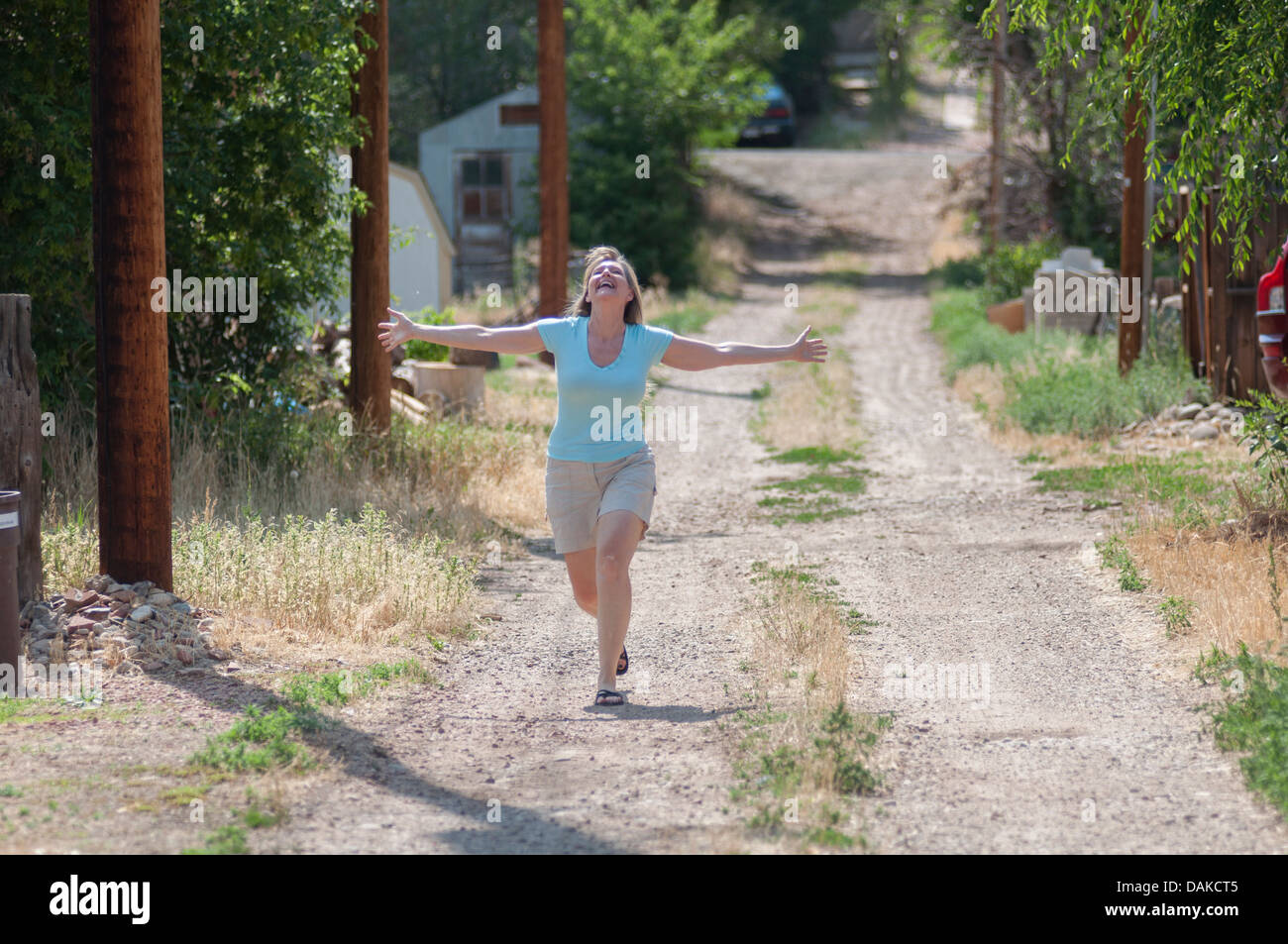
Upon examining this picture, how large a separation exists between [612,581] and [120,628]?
2516 mm

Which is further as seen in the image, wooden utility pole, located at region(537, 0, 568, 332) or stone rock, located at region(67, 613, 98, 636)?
wooden utility pole, located at region(537, 0, 568, 332)

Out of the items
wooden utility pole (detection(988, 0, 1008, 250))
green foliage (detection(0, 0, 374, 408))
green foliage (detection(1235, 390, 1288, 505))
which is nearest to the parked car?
wooden utility pole (detection(988, 0, 1008, 250))

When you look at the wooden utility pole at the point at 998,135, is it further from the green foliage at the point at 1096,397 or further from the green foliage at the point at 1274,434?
the green foliage at the point at 1274,434

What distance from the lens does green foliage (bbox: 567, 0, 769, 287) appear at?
3127 centimetres

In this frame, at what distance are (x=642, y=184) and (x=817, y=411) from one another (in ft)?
53.6

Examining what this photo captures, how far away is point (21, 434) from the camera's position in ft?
22.4

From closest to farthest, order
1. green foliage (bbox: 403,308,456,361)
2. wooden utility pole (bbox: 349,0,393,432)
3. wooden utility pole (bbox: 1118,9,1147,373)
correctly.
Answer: wooden utility pole (bbox: 349,0,393,432)
wooden utility pole (bbox: 1118,9,1147,373)
green foliage (bbox: 403,308,456,361)

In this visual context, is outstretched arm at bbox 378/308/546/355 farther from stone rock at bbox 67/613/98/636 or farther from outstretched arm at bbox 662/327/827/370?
stone rock at bbox 67/613/98/636

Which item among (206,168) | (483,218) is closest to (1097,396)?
(206,168)

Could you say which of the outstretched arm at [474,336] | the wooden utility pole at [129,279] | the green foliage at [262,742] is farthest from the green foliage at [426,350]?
the green foliage at [262,742]

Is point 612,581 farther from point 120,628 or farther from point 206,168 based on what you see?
point 206,168

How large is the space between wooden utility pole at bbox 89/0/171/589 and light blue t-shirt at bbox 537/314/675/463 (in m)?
2.35

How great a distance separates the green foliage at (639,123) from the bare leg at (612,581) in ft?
82.7

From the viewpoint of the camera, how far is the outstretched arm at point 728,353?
5.90 m
